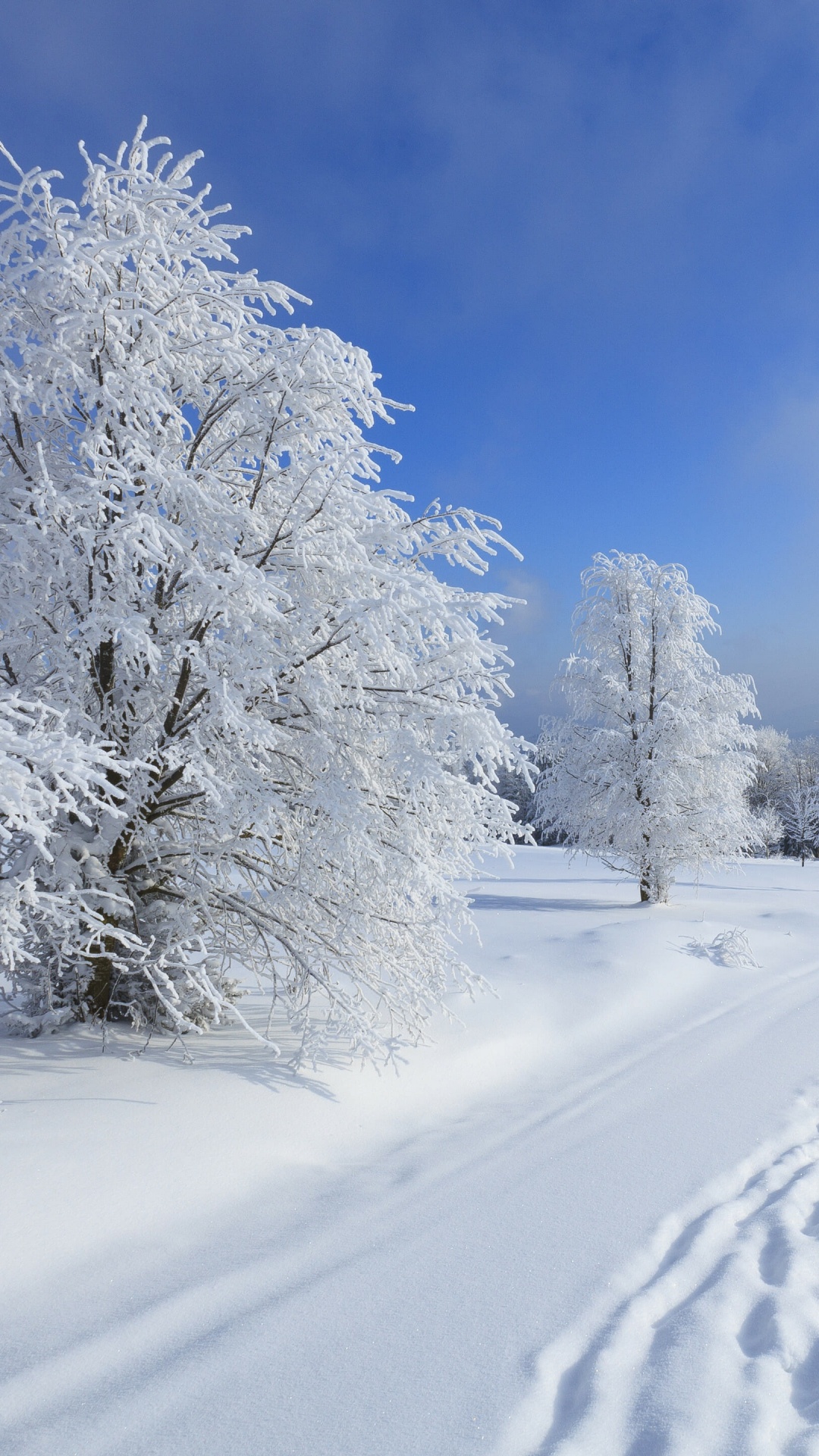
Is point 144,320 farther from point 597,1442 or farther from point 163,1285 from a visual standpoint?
point 597,1442

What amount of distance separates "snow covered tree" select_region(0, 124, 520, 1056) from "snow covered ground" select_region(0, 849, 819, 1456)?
2.30ft

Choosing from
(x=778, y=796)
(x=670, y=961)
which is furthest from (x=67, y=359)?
(x=778, y=796)

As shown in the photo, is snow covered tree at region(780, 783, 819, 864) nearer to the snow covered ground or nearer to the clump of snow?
the clump of snow

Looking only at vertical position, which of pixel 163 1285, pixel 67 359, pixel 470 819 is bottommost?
pixel 163 1285

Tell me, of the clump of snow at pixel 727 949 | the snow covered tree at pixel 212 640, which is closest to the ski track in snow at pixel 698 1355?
the snow covered tree at pixel 212 640

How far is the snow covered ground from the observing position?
2.58m

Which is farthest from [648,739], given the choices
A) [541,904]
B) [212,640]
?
[212,640]

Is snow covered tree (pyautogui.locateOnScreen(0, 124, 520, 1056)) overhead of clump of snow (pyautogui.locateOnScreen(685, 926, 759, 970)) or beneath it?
overhead

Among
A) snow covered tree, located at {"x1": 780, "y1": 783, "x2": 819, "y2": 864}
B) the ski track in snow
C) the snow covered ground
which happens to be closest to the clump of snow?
the snow covered ground

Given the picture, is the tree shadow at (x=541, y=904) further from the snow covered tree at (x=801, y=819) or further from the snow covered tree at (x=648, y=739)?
the snow covered tree at (x=801, y=819)

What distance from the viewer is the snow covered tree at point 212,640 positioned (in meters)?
4.82

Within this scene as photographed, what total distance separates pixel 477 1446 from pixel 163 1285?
1.50 m

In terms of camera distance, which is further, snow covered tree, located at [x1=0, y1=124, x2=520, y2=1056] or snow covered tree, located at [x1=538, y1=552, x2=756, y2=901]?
snow covered tree, located at [x1=538, y1=552, x2=756, y2=901]

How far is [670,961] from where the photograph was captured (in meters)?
9.80
